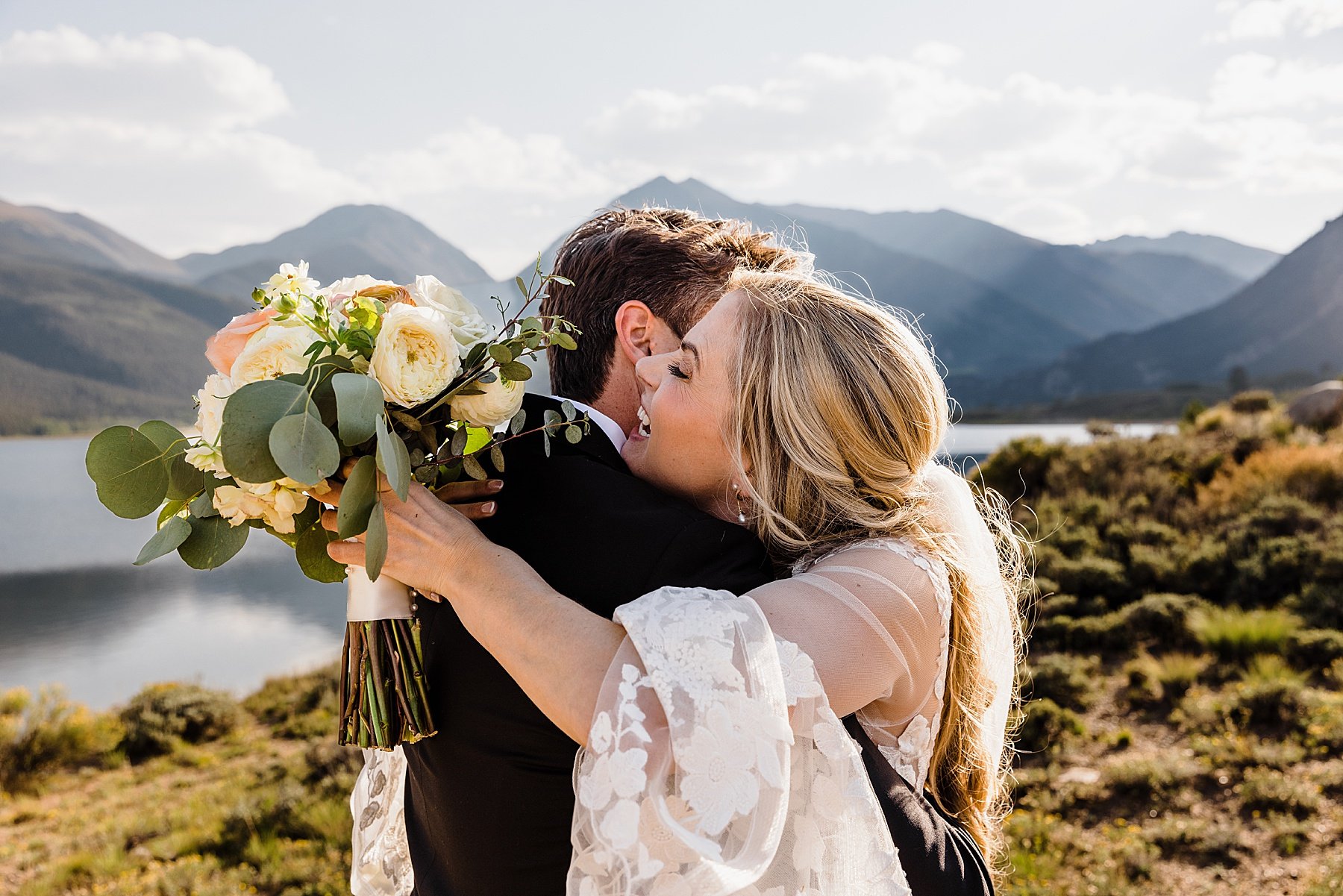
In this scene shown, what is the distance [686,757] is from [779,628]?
0.87 ft

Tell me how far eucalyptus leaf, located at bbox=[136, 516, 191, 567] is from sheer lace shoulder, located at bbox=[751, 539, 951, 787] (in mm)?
1072

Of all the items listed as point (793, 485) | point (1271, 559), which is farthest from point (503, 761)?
point (1271, 559)

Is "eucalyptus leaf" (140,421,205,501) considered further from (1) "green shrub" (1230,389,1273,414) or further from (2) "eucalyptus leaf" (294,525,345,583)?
(1) "green shrub" (1230,389,1273,414)

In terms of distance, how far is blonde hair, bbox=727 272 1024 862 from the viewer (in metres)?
1.80

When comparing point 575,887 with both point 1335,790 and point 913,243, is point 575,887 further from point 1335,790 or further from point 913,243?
point 913,243

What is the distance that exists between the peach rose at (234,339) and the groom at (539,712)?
51 cm

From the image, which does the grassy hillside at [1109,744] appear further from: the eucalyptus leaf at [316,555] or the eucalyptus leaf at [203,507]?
the eucalyptus leaf at [203,507]

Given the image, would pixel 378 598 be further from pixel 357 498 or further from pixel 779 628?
pixel 779 628

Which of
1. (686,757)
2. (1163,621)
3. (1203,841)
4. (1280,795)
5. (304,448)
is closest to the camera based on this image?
(686,757)

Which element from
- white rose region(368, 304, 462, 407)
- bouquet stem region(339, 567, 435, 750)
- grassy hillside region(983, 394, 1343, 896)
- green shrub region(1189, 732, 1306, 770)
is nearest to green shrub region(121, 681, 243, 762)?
grassy hillside region(983, 394, 1343, 896)

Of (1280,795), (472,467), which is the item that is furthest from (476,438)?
(1280,795)

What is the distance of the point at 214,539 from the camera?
5.60ft

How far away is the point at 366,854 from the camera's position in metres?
2.24

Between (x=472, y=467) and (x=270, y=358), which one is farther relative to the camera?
(x=472, y=467)
